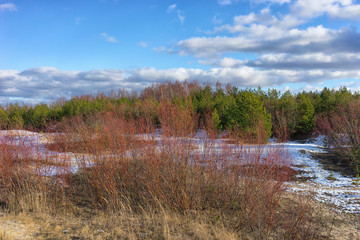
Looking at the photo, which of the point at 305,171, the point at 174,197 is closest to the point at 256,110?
the point at 305,171

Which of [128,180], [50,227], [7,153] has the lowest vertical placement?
[50,227]

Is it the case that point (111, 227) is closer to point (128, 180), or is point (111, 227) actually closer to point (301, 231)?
point (128, 180)

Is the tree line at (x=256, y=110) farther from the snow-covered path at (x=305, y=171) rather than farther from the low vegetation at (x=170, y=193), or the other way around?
the low vegetation at (x=170, y=193)

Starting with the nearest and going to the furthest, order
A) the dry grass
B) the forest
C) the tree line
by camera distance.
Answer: the dry grass, the forest, the tree line

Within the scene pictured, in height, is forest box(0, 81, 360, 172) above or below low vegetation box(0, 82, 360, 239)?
above

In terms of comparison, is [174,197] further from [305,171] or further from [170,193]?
[305,171]

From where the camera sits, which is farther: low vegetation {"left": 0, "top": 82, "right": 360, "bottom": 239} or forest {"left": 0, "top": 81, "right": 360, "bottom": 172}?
forest {"left": 0, "top": 81, "right": 360, "bottom": 172}

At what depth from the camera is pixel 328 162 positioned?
1077 centimetres

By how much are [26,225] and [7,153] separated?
198cm

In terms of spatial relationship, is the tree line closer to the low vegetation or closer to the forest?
the forest

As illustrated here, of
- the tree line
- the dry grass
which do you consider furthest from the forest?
the dry grass

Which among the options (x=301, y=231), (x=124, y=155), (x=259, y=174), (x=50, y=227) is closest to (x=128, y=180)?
(x=124, y=155)

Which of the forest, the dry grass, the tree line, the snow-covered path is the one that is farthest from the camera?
the tree line

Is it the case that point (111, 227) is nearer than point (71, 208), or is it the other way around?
point (111, 227)
